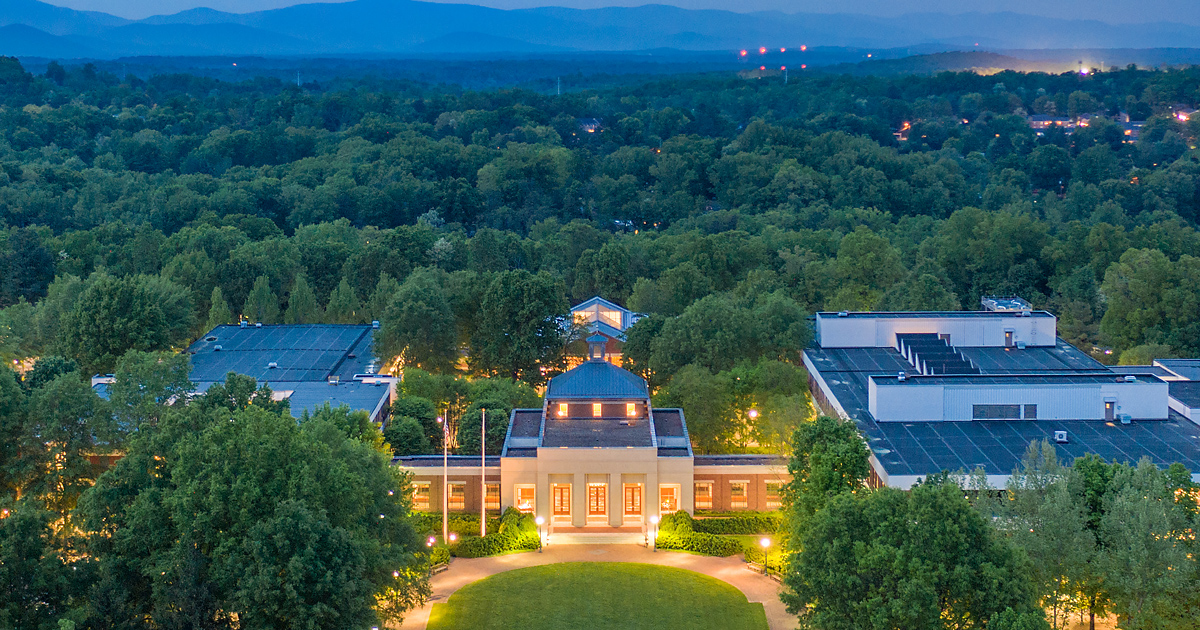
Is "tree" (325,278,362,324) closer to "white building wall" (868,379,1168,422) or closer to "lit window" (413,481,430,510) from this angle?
"lit window" (413,481,430,510)

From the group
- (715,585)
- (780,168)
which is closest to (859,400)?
(715,585)

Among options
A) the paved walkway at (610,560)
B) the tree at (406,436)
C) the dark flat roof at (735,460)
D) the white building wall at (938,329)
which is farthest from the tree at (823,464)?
the white building wall at (938,329)

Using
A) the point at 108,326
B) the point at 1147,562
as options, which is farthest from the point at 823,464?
the point at 108,326

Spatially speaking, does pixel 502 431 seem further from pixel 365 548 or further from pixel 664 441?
pixel 365 548

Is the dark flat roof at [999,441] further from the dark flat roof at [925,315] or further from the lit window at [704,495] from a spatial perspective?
the dark flat roof at [925,315]

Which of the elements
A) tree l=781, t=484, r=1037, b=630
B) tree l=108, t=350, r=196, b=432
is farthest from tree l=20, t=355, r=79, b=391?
tree l=781, t=484, r=1037, b=630

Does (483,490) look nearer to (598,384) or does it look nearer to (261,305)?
(598,384)
